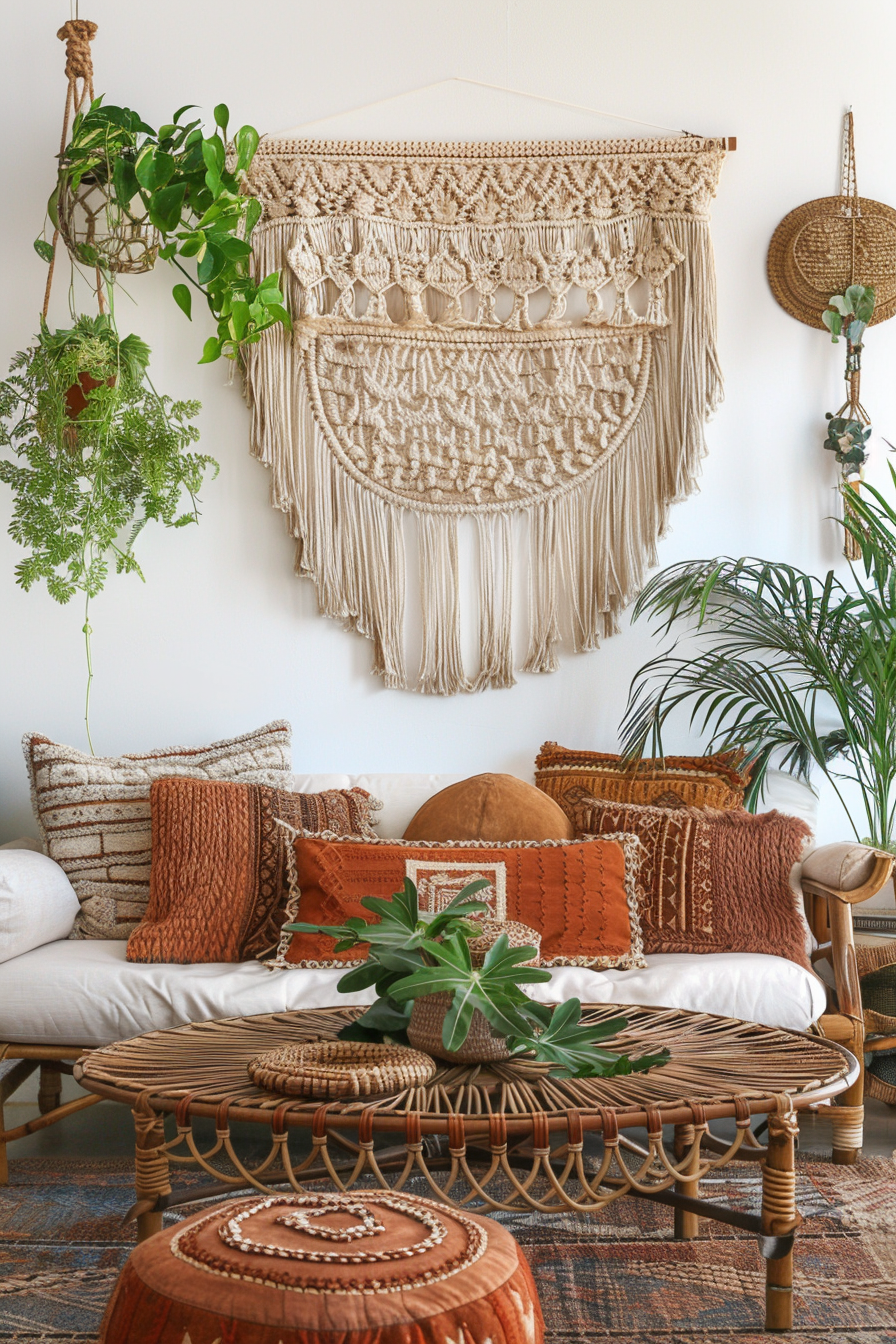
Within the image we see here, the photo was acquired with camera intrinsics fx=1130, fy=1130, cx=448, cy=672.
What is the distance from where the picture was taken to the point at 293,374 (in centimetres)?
283

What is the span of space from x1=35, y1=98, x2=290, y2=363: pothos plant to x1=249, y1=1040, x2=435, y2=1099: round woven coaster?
1.68 m

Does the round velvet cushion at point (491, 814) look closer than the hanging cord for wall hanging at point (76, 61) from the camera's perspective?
Yes

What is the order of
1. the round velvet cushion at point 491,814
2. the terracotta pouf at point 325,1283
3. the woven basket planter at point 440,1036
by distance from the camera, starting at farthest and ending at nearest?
the round velvet cushion at point 491,814 < the woven basket planter at point 440,1036 < the terracotta pouf at point 325,1283

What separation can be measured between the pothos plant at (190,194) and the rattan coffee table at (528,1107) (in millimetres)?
1602

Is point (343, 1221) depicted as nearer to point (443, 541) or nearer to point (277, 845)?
point (277, 845)

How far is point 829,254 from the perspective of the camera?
284cm

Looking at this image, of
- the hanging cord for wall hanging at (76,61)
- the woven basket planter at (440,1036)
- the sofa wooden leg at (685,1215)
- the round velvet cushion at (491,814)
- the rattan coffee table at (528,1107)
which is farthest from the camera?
the hanging cord for wall hanging at (76,61)

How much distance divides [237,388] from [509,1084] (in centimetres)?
201

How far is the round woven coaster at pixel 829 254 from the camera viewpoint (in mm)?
2840

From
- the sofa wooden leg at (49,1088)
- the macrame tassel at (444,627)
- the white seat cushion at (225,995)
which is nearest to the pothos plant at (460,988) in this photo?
the white seat cushion at (225,995)

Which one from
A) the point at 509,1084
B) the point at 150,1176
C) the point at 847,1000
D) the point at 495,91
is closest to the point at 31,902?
the point at 150,1176

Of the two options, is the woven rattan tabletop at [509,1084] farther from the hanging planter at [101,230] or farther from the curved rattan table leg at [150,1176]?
the hanging planter at [101,230]

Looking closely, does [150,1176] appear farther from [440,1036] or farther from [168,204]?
[168,204]

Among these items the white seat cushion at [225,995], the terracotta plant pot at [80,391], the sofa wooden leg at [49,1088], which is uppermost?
the terracotta plant pot at [80,391]
